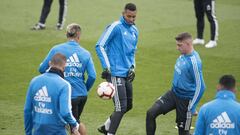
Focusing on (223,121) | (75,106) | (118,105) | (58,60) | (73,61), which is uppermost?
(58,60)

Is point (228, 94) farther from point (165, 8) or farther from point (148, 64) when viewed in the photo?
point (165, 8)

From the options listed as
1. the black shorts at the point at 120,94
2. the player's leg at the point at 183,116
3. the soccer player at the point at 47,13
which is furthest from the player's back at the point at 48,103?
the soccer player at the point at 47,13

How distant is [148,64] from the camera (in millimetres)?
18750

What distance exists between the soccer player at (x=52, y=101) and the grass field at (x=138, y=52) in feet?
11.7

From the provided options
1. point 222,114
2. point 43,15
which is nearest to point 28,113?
point 222,114

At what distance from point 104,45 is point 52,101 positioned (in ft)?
10.3

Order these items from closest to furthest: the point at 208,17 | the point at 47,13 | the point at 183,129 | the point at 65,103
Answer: the point at 65,103, the point at 183,129, the point at 208,17, the point at 47,13

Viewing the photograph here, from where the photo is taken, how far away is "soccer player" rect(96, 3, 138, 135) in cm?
1180

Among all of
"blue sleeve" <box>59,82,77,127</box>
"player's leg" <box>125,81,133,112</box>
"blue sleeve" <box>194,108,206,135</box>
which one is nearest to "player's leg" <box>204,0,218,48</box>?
"player's leg" <box>125,81,133,112</box>

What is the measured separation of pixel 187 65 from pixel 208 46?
9480 millimetres

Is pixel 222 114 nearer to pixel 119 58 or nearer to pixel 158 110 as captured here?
pixel 158 110

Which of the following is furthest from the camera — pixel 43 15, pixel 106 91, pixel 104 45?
pixel 43 15

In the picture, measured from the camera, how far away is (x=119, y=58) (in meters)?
12.0

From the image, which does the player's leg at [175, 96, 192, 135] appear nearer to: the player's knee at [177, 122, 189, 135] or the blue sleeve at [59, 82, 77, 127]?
the player's knee at [177, 122, 189, 135]
